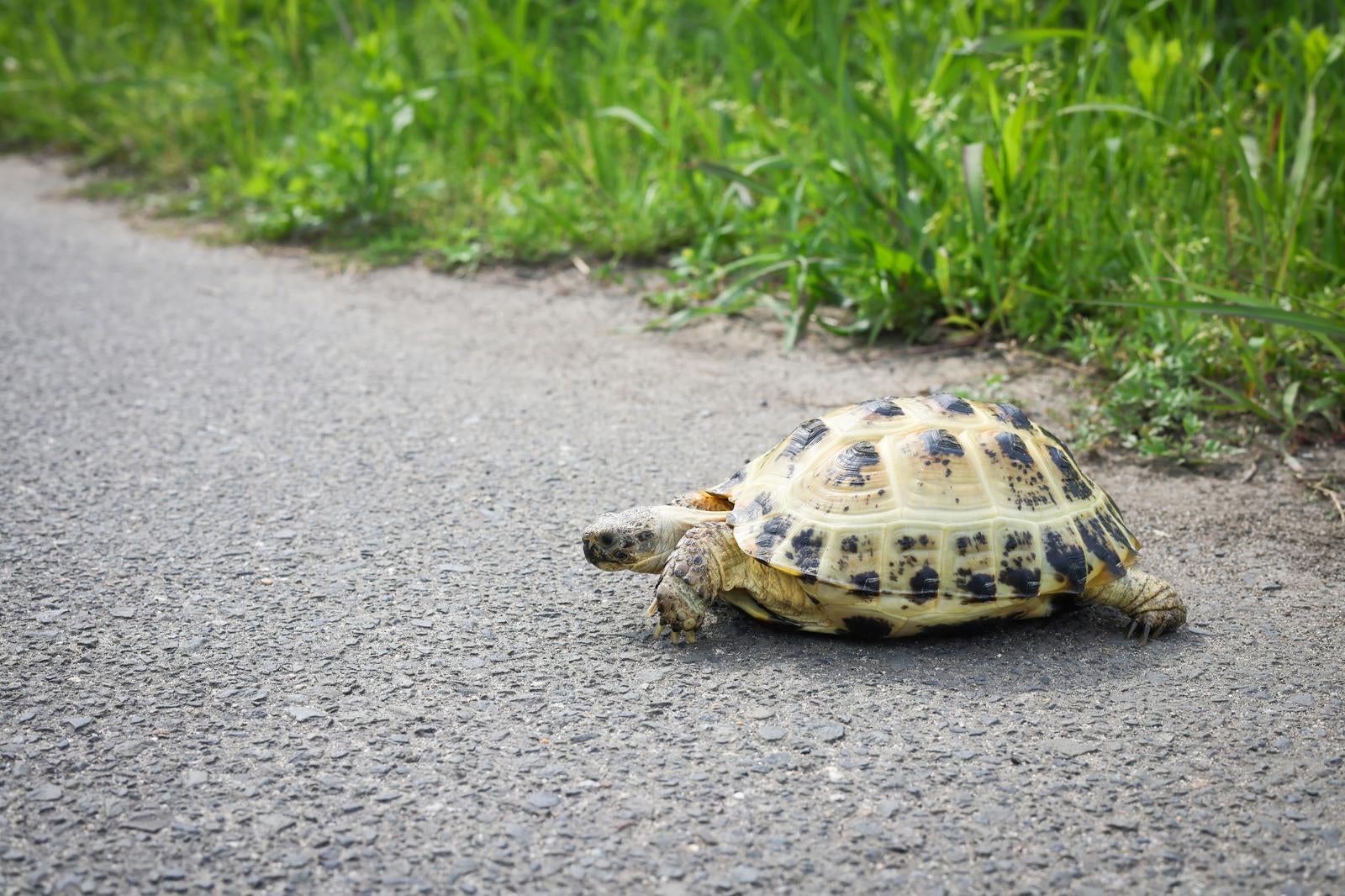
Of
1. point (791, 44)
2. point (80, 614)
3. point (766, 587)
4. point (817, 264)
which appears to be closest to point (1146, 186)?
point (817, 264)

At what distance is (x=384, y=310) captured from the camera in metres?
5.41

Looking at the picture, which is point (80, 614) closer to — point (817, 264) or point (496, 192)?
point (817, 264)

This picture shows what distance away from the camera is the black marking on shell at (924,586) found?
8.54ft

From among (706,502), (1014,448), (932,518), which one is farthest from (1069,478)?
(706,502)

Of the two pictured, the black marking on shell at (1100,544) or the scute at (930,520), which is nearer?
the scute at (930,520)

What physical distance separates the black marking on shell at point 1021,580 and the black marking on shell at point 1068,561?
59 mm

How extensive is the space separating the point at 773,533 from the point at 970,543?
0.45 m

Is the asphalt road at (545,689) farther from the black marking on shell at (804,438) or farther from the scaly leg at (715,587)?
the black marking on shell at (804,438)

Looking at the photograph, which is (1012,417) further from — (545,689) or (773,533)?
(545,689)

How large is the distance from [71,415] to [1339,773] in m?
3.99

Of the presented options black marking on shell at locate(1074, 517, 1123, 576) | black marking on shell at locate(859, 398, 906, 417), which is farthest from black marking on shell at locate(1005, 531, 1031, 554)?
black marking on shell at locate(859, 398, 906, 417)

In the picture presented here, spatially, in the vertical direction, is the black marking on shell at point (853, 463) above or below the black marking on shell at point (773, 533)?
above

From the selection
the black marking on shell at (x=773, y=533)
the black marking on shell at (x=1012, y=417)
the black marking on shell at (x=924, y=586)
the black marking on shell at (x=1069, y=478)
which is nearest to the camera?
the black marking on shell at (x=924, y=586)

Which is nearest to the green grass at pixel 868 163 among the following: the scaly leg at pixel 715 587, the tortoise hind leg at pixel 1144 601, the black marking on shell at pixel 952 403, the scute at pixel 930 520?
the black marking on shell at pixel 952 403
